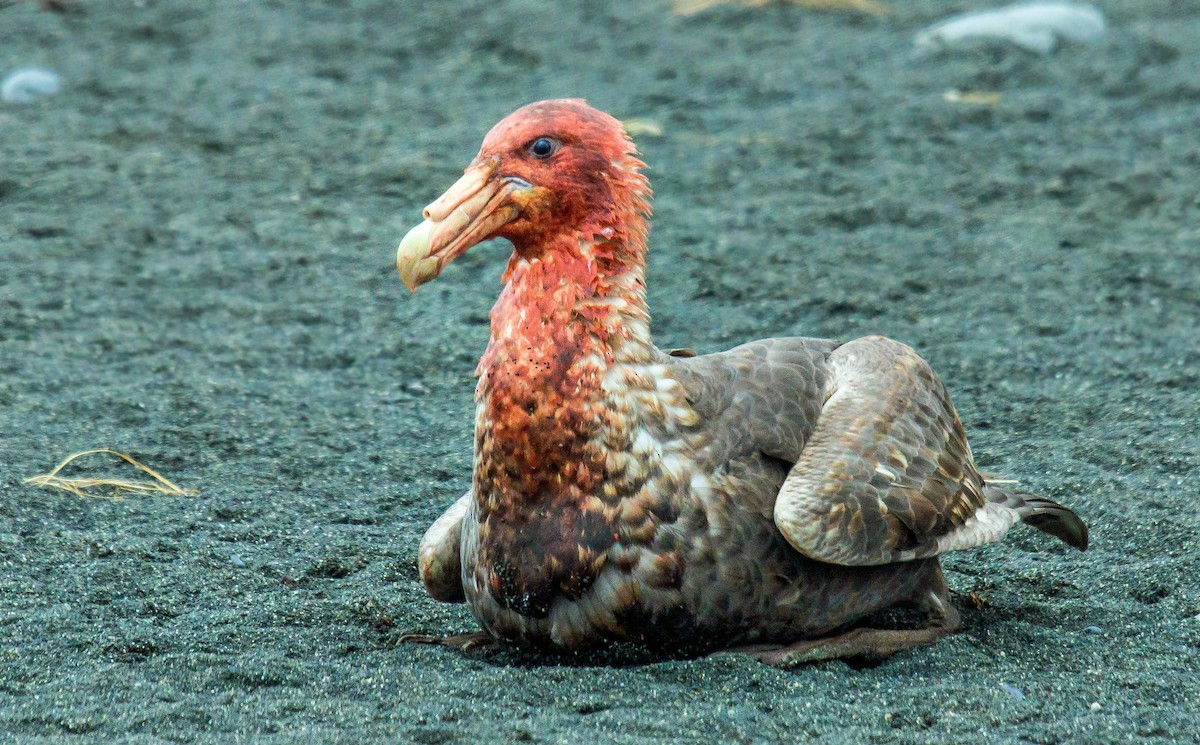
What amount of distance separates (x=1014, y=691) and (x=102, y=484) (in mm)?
3173

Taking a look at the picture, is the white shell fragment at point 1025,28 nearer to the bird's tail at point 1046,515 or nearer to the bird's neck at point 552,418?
the bird's tail at point 1046,515

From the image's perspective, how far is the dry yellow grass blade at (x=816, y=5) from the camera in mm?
11914

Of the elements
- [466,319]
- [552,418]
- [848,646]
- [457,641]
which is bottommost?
[466,319]

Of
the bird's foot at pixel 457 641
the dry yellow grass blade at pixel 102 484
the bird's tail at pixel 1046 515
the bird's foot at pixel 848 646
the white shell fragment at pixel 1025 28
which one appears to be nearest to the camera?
the bird's foot at pixel 848 646

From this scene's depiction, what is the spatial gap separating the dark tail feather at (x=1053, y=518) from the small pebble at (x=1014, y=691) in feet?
2.87

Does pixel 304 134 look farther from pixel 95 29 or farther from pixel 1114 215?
pixel 1114 215

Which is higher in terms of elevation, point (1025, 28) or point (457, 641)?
point (1025, 28)

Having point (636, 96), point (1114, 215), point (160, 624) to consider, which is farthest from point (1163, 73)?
point (160, 624)

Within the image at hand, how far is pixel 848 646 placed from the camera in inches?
171

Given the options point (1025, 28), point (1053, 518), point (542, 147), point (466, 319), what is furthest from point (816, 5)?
point (542, 147)

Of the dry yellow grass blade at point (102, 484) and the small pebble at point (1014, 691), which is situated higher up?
the small pebble at point (1014, 691)

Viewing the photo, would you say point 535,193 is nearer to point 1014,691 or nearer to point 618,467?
point 618,467

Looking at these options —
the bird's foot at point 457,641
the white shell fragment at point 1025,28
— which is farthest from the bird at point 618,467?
the white shell fragment at point 1025,28

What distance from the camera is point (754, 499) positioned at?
4207mm
